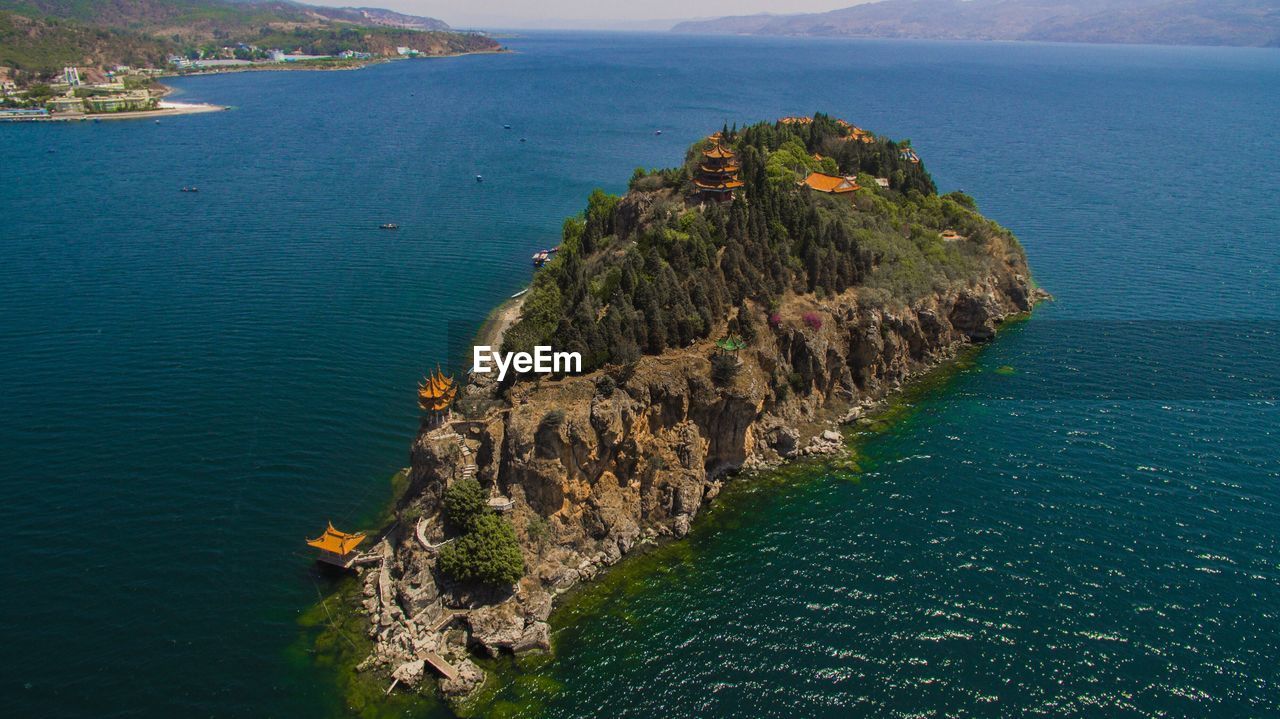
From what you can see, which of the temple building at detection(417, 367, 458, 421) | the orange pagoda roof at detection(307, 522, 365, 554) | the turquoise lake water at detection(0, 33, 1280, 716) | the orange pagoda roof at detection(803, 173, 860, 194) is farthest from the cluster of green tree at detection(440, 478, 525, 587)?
the orange pagoda roof at detection(803, 173, 860, 194)

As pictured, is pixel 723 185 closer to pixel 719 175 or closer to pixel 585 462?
pixel 719 175

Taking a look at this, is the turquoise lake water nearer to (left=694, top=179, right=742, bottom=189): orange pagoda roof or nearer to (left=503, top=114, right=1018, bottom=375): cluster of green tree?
(left=503, top=114, right=1018, bottom=375): cluster of green tree

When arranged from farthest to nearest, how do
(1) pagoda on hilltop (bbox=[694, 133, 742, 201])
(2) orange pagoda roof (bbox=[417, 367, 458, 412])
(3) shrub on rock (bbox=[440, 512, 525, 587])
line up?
(1) pagoda on hilltop (bbox=[694, 133, 742, 201]), (2) orange pagoda roof (bbox=[417, 367, 458, 412]), (3) shrub on rock (bbox=[440, 512, 525, 587])

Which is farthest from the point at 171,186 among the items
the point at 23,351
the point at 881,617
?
the point at 881,617

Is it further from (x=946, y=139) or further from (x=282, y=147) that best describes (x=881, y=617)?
(x=282, y=147)

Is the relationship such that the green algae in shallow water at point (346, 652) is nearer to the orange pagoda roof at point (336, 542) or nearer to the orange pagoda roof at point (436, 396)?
the orange pagoda roof at point (336, 542)

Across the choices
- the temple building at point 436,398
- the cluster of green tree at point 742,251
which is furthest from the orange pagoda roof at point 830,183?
the temple building at point 436,398
